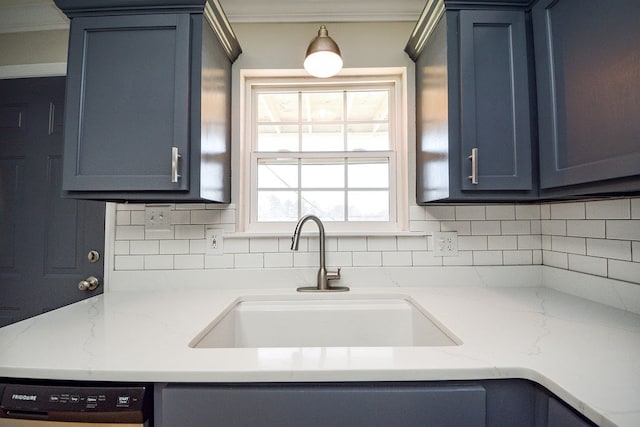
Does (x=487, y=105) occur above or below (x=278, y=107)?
below

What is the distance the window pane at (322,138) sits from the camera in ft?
5.84

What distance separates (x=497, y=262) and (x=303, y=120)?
52.2 inches

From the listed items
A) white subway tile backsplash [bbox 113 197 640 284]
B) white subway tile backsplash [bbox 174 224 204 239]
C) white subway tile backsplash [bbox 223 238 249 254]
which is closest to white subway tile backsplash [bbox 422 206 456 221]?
white subway tile backsplash [bbox 113 197 640 284]

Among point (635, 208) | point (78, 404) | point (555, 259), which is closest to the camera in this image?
point (78, 404)

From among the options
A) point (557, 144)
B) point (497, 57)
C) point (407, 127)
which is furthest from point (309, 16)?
point (557, 144)

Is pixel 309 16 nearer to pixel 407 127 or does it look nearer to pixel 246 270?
pixel 407 127

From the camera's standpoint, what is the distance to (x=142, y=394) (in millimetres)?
725

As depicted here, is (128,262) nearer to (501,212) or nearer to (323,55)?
(323,55)

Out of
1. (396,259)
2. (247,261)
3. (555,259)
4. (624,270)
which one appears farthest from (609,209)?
(247,261)

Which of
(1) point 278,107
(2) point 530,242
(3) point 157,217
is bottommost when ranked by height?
(2) point 530,242

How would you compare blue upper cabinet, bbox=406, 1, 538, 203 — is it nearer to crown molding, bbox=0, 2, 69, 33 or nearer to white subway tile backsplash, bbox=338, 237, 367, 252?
white subway tile backsplash, bbox=338, 237, 367, 252

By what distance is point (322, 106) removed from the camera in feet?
5.94

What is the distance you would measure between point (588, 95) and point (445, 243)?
0.84 meters

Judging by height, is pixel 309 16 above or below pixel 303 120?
above
